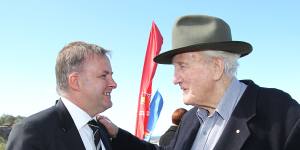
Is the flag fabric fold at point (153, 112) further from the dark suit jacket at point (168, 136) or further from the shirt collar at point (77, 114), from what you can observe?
the shirt collar at point (77, 114)

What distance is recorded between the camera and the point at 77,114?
12.0 feet

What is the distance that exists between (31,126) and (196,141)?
4.32 feet

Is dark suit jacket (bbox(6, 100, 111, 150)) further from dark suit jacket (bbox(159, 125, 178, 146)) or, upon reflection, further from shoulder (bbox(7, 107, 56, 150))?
dark suit jacket (bbox(159, 125, 178, 146))

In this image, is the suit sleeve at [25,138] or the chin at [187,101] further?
the chin at [187,101]

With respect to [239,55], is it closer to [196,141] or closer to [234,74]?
[234,74]

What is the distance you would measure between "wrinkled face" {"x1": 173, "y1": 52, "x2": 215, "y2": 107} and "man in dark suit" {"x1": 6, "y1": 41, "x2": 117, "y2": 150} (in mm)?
823

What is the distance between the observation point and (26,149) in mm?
3109

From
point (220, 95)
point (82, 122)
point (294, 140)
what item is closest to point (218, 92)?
point (220, 95)

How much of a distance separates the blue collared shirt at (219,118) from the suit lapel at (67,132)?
940 mm

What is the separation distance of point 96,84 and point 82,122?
15.8 inches

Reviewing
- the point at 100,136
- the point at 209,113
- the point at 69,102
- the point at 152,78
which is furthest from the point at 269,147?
the point at 152,78

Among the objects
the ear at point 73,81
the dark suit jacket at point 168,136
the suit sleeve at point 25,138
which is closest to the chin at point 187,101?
the ear at point 73,81

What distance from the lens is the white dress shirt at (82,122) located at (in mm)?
3586

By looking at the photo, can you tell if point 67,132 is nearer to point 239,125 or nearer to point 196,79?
point 196,79
